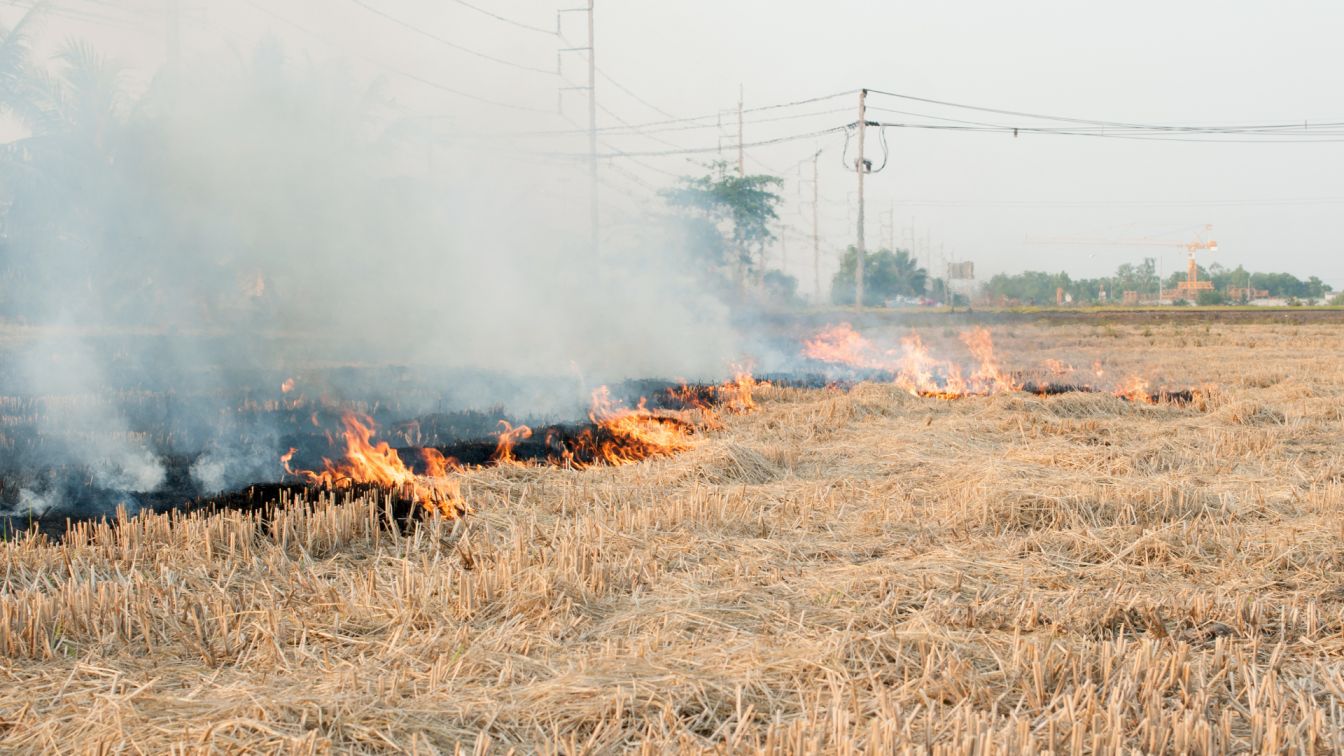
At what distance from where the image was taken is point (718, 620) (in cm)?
388

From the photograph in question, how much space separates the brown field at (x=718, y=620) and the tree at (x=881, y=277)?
197 feet

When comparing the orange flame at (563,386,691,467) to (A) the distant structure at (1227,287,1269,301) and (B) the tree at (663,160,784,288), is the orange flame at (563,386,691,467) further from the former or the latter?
(A) the distant structure at (1227,287,1269,301)

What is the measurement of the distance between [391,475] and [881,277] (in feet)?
226

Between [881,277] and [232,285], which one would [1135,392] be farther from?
[881,277]

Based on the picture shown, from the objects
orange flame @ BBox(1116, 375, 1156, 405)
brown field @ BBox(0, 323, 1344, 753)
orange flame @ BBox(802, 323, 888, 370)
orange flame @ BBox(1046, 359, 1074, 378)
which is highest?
orange flame @ BBox(802, 323, 888, 370)

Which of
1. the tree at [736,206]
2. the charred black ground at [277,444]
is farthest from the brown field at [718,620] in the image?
the tree at [736,206]

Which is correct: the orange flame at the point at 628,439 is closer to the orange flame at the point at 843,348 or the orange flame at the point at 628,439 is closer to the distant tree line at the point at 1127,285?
the orange flame at the point at 843,348

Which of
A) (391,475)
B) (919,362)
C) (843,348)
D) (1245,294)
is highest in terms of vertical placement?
(1245,294)

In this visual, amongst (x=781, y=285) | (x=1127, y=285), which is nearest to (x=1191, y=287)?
(x=1127, y=285)

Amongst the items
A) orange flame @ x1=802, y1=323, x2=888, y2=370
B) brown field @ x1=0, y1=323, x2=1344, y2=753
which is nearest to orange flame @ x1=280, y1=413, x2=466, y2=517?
brown field @ x1=0, y1=323, x2=1344, y2=753

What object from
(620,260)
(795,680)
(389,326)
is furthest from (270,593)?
(620,260)

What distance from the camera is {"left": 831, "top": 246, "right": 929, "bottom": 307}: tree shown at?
224 ft

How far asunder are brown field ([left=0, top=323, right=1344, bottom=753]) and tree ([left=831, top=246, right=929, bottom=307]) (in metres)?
59.9

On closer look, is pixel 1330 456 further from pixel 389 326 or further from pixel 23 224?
pixel 23 224
